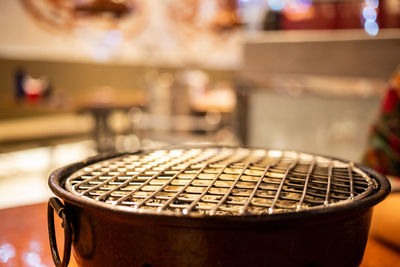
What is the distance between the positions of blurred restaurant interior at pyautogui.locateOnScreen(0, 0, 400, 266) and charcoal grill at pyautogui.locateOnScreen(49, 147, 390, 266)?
631 millimetres

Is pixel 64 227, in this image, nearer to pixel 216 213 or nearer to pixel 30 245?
pixel 216 213

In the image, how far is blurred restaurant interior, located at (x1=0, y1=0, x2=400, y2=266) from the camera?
3.05 meters

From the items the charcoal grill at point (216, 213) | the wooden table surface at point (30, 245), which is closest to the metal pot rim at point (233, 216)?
the charcoal grill at point (216, 213)

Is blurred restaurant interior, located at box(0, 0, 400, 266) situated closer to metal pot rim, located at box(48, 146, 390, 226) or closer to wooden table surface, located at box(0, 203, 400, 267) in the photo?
wooden table surface, located at box(0, 203, 400, 267)

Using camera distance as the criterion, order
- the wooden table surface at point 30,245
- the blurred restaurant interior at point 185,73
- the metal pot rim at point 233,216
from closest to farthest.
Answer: the metal pot rim at point 233,216, the wooden table surface at point 30,245, the blurred restaurant interior at point 185,73

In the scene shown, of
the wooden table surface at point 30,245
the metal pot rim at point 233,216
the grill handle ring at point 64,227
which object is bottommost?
the wooden table surface at point 30,245

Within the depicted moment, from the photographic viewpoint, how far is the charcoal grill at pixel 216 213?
2.44ft

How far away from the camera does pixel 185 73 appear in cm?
819

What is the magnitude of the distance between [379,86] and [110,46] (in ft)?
17.9

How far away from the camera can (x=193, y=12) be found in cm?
831

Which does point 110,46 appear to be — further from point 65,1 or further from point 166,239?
point 166,239

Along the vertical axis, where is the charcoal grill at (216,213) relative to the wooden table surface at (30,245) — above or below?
above

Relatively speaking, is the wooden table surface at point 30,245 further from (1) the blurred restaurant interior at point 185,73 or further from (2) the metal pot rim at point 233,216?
(1) the blurred restaurant interior at point 185,73

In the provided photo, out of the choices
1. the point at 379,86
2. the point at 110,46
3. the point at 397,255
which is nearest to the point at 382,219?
the point at 397,255
